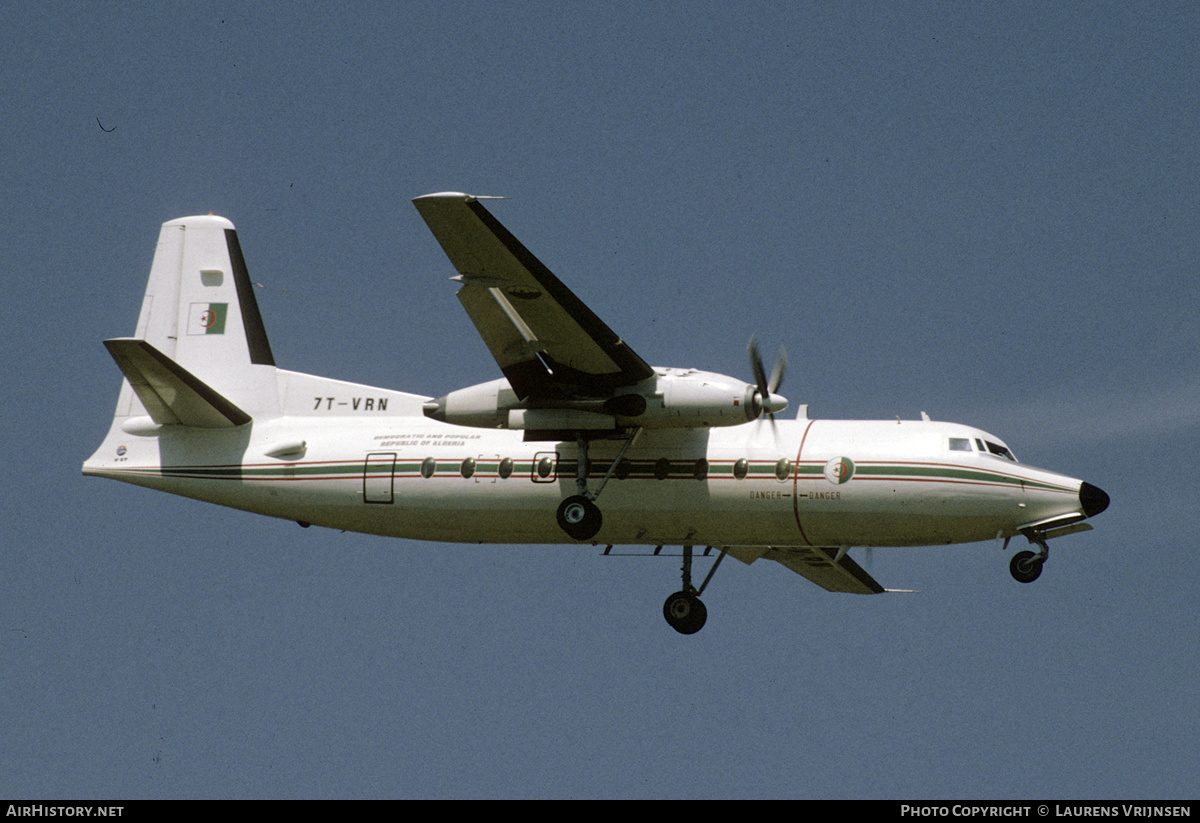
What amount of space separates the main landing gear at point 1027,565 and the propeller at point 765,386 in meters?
3.91

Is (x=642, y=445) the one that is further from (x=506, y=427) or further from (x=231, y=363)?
(x=231, y=363)

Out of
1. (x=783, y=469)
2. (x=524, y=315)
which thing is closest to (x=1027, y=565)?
(x=783, y=469)

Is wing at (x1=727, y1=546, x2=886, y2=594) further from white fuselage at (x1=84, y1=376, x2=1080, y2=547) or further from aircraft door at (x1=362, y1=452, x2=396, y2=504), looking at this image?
aircraft door at (x1=362, y1=452, x2=396, y2=504)

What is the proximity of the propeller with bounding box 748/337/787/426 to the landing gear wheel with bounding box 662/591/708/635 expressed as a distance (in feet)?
11.9

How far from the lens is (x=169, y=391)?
2570cm

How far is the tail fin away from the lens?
2772 centimetres

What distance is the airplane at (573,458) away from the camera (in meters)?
22.9

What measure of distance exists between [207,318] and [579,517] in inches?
340

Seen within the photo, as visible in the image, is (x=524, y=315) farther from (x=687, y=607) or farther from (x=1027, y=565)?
(x=1027, y=565)

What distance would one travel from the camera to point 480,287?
72.1ft

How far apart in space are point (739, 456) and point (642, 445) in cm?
146

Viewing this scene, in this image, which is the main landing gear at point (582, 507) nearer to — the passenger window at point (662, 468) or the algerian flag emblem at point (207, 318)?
the passenger window at point (662, 468)
